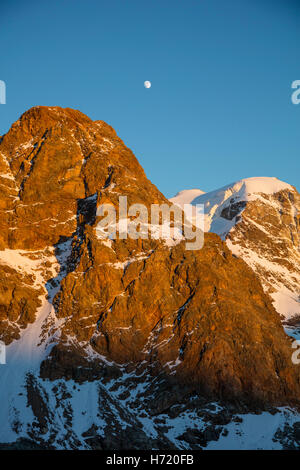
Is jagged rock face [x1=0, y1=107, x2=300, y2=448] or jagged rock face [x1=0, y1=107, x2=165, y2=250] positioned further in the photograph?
jagged rock face [x1=0, y1=107, x2=165, y2=250]

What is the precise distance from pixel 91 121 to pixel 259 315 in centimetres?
7656

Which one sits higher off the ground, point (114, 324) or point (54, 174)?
point (54, 174)

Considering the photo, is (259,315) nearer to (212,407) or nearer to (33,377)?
(212,407)

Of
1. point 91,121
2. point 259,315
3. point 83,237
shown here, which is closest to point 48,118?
point 91,121

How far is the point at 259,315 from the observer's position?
109 metres

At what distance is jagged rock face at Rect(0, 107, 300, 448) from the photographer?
8975 centimetres

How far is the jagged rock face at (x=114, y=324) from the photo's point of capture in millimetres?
89750

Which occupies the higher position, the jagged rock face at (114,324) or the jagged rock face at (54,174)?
the jagged rock face at (54,174)

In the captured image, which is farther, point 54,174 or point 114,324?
point 54,174

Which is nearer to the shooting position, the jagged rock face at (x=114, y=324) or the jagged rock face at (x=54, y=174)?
the jagged rock face at (x=114, y=324)

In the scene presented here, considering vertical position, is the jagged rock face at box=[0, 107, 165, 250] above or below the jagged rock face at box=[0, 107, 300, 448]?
above

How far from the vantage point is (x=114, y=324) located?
101188 millimetres

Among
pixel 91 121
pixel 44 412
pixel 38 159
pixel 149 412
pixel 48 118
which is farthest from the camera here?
pixel 91 121

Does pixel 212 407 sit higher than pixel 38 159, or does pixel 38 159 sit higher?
pixel 38 159
